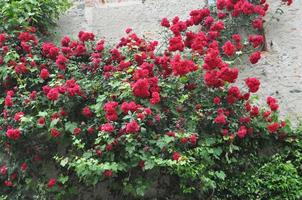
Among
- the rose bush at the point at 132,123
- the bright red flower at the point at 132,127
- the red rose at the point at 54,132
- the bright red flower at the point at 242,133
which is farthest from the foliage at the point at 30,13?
the bright red flower at the point at 242,133

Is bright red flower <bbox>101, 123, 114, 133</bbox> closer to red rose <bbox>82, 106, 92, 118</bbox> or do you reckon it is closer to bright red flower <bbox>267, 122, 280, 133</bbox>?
red rose <bbox>82, 106, 92, 118</bbox>

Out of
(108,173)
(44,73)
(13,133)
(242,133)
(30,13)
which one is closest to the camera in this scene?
(108,173)

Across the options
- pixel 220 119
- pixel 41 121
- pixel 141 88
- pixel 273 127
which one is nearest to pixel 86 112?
pixel 41 121

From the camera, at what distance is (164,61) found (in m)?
4.15

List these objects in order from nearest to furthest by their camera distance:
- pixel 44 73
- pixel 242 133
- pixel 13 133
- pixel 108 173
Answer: pixel 108 173 < pixel 242 133 < pixel 13 133 < pixel 44 73

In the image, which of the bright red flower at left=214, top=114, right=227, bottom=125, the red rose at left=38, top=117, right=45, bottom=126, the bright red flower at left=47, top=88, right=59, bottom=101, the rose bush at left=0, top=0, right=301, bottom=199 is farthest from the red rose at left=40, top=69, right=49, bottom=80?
the bright red flower at left=214, top=114, right=227, bottom=125

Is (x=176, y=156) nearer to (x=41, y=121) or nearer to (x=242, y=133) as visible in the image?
(x=242, y=133)

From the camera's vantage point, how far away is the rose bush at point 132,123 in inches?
147

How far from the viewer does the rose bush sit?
12.2 ft

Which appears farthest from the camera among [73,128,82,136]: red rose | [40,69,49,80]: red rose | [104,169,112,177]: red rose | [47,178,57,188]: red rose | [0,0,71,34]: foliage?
[0,0,71,34]: foliage

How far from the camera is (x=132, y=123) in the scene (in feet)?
11.8

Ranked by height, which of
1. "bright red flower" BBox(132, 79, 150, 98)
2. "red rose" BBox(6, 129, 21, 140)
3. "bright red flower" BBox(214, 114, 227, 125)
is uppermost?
"bright red flower" BBox(132, 79, 150, 98)

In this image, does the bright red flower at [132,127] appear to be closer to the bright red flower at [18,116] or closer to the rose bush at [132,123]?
the rose bush at [132,123]

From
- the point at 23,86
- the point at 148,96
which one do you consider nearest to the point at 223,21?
the point at 148,96
